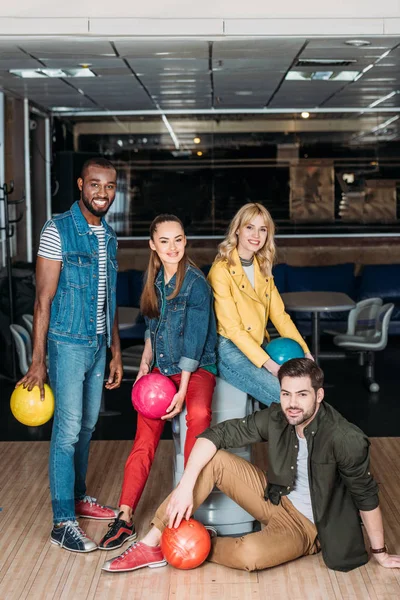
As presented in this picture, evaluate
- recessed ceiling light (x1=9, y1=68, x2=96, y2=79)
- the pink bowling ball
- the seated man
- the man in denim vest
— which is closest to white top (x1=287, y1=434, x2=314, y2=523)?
the seated man

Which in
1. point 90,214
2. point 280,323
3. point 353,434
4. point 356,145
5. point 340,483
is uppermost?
point 356,145

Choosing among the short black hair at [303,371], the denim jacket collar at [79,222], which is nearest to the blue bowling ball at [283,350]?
the short black hair at [303,371]

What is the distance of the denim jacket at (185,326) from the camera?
4203 mm

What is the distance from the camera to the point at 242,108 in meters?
10.9

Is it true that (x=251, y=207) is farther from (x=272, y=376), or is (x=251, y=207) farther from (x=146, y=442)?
(x=146, y=442)

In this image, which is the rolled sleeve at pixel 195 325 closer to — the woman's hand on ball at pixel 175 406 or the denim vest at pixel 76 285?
the woman's hand on ball at pixel 175 406

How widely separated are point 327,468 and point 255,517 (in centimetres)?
52

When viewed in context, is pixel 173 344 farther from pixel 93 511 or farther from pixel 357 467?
pixel 357 467

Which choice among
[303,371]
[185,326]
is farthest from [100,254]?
[303,371]

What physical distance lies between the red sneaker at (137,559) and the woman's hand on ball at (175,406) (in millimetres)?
645

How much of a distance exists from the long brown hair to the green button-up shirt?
797 mm
